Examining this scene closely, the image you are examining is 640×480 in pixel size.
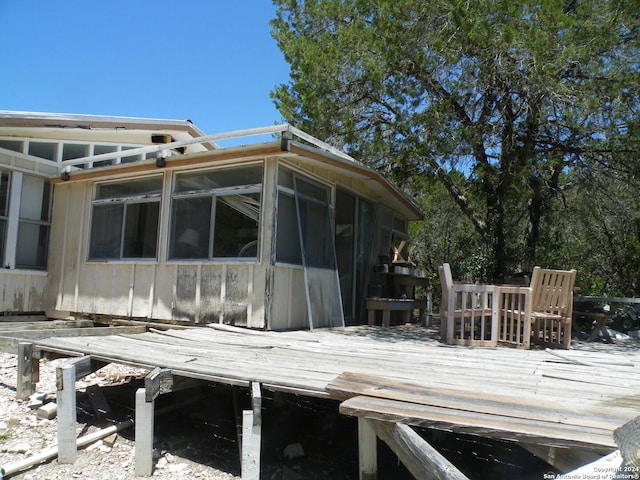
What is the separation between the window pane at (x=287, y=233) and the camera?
21.7ft

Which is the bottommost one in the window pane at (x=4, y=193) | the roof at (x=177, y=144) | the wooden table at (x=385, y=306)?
the wooden table at (x=385, y=306)

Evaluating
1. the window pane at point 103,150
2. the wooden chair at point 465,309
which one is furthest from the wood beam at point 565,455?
the window pane at point 103,150

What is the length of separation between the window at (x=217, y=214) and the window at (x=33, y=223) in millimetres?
3107

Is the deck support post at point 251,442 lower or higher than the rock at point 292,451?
higher

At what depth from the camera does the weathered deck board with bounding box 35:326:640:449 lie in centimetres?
247

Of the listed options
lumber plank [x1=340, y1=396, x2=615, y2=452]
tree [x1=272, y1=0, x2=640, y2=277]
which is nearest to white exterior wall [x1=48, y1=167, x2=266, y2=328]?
lumber plank [x1=340, y1=396, x2=615, y2=452]

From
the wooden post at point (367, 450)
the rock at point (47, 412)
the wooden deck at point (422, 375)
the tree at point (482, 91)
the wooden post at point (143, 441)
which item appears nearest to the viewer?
the wooden deck at point (422, 375)

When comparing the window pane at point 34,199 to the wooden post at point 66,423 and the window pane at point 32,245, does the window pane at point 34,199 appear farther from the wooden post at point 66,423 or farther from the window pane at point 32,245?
the wooden post at point 66,423

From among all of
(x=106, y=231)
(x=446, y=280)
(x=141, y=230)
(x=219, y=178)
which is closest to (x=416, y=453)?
(x=446, y=280)

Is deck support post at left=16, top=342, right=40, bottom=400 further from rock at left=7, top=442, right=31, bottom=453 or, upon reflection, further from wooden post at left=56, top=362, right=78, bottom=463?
wooden post at left=56, top=362, right=78, bottom=463

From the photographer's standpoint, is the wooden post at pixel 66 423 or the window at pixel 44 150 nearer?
the wooden post at pixel 66 423

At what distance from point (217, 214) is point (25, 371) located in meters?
3.02

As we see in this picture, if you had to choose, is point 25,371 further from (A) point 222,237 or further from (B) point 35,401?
(A) point 222,237

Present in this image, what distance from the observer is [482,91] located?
875 cm
